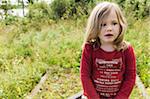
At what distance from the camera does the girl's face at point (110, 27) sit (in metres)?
2.73

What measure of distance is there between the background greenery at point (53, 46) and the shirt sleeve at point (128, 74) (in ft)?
6.74

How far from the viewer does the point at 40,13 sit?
973cm

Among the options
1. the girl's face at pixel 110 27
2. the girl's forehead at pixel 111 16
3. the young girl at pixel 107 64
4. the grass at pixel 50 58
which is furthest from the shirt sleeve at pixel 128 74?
the grass at pixel 50 58

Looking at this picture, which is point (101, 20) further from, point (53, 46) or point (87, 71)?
point (53, 46)

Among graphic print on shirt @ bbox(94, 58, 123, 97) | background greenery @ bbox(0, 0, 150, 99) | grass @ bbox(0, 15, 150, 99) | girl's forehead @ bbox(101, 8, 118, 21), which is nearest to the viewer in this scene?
girl's forehead @ bbox(101, 8, 118, 21)

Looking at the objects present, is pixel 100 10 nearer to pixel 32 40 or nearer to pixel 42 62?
pixel 42 62

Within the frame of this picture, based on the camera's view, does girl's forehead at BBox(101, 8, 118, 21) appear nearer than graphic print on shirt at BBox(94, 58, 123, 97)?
Yes

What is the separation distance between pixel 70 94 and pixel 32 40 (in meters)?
2.51

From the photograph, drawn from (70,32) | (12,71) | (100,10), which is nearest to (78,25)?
(70,32)

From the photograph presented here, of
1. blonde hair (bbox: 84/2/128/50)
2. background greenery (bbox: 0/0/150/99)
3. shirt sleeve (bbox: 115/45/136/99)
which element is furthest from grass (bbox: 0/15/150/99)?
blonde hair (bbox: 84/2/128/50)

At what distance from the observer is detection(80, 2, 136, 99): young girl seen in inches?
111

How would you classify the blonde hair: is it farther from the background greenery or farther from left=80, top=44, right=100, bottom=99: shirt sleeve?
the background greenery

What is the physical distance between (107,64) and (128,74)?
205 millimetres

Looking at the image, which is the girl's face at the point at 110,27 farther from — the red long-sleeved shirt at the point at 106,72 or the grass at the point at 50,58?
the grass at the point at 50,58
